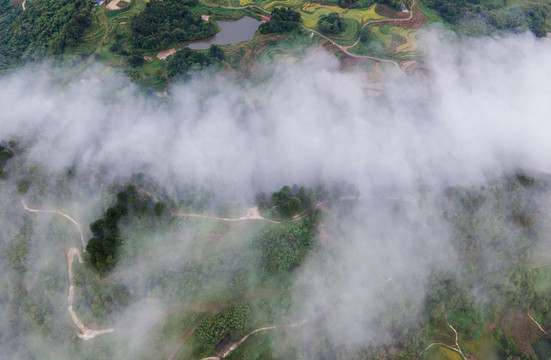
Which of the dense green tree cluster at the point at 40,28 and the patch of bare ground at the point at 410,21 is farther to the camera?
the patch of bare ground at the point at 410,21

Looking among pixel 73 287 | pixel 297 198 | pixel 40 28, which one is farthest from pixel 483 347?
pixel 40 28

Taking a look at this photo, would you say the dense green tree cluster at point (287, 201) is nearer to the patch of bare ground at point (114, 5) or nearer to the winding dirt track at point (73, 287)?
the winding dirt track at point (73, 287)

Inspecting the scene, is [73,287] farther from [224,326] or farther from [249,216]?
[249,216]

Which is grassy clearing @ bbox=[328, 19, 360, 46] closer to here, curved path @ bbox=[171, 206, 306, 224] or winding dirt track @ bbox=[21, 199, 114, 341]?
curved path @ bbox=[171, 206, 306, 224]

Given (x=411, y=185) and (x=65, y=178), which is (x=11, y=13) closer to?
(x=65, y=178)

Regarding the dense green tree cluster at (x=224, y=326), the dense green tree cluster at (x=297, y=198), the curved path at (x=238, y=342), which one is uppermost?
the dense green tree cluster at (x=297, y=198)

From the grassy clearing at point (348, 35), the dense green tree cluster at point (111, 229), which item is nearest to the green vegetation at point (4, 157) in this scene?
the dense green tree cluster at point (111, 229)

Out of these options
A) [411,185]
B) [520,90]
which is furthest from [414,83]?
[411,185]
